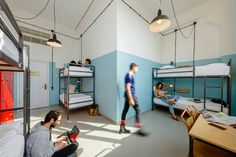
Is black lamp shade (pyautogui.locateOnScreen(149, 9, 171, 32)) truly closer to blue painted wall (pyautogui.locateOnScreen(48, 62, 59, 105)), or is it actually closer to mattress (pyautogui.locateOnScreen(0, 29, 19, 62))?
mattress (pyautogui.locateOnScreen(0, 29, 19, 62))

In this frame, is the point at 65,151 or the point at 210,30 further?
the point at 210,30

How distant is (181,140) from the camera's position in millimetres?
1920

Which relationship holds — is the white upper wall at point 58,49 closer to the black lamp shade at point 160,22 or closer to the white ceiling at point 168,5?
the white ceiling at point 168,5

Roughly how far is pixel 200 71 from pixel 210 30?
1665 mm

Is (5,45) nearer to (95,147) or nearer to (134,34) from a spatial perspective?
(95,147)

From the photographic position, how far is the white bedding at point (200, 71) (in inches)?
92.8

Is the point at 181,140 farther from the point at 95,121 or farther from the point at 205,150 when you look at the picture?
the point at 95,121

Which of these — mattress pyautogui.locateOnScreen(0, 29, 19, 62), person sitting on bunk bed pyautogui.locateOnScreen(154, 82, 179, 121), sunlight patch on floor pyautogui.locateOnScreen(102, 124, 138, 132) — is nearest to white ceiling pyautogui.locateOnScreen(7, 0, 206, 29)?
person sitting on bunk bed pyautogui.locateOnScreen(154, 82, 179, 121)

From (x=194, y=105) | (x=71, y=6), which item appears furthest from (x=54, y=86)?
(x=194, y=105)

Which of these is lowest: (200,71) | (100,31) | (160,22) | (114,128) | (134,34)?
(114,128)

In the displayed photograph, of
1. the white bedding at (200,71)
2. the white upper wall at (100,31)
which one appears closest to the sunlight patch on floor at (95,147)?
the white upper wall at (100,31)

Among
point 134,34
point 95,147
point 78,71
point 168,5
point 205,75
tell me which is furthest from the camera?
point 168,5

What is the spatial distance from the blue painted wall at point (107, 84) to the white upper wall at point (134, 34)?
534 millimetres

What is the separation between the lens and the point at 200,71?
2.74 meters
